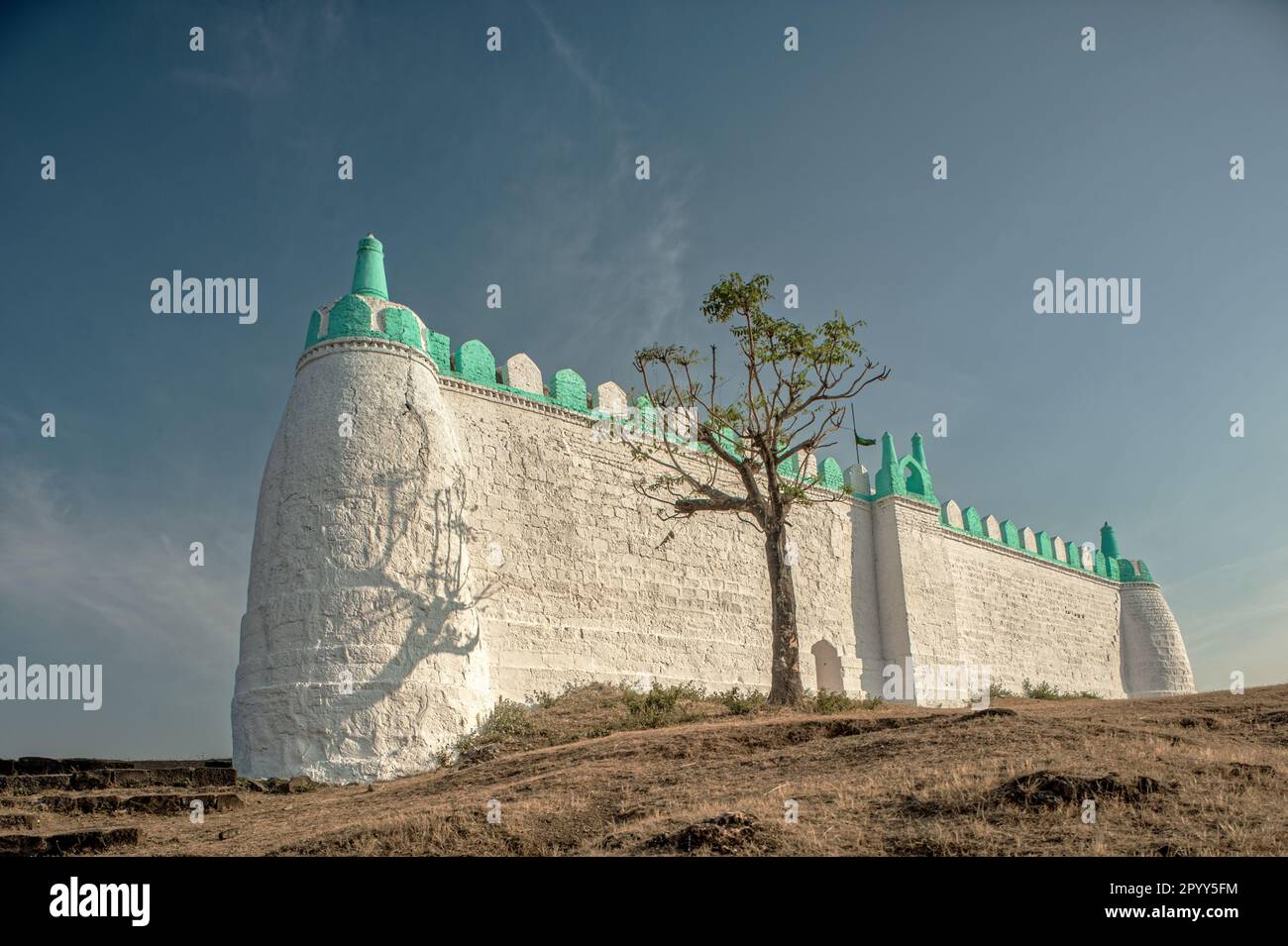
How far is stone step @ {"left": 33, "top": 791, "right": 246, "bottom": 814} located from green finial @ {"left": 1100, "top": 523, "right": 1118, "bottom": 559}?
34004mm

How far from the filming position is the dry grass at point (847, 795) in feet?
19.0

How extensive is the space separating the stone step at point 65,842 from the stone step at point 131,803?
1978 mm

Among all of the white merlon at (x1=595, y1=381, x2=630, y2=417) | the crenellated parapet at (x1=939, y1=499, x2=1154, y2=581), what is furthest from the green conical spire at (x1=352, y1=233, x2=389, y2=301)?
the crenellated parapet at (x1=939, y1=499, x2=1154, y2=581)

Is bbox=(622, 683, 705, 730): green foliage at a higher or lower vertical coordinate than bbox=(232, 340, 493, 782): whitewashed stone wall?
lower

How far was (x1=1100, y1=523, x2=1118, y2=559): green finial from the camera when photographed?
35594 mm

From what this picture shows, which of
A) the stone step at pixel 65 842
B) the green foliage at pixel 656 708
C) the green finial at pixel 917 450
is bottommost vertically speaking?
the stone step at pixel 65 842

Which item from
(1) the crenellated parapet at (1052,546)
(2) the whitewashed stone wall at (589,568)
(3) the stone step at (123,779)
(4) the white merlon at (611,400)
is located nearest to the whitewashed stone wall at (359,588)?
(2) the whitewashed stone wall at (589,568)

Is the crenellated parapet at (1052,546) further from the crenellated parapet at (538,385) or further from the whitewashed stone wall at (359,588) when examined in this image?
the whitewashed stone wall at (359,588)

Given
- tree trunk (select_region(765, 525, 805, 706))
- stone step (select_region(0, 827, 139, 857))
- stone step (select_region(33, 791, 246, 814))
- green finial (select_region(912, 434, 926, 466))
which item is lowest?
stone step (select_region(33, 791, 246, 814))

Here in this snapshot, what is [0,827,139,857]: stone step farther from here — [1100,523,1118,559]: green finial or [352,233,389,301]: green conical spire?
[1100,523,1118,559]: green finial

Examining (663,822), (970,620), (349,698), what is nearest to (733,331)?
(349,698)
